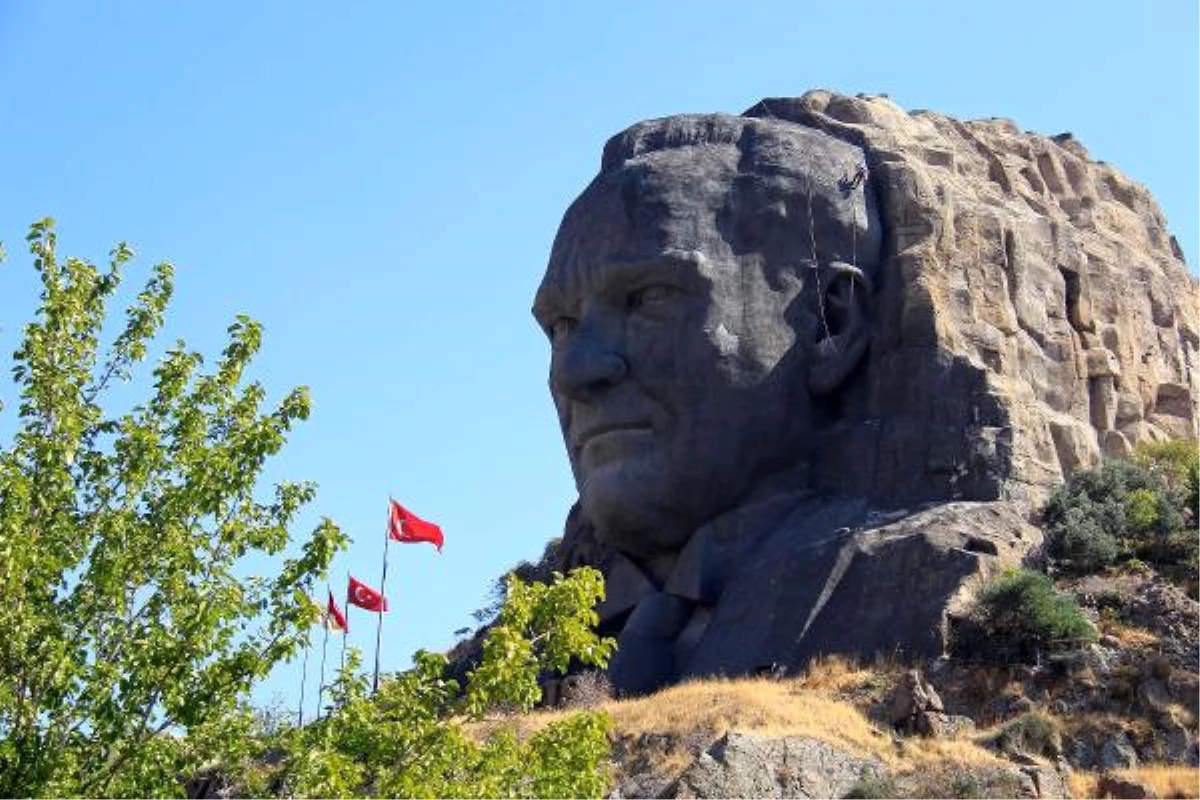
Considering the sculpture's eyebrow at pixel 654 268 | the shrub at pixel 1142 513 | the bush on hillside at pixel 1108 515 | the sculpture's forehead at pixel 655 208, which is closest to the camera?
the bush on hillside at pixel 1108 515

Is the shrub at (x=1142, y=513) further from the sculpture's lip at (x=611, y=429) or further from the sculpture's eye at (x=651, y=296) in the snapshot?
the sculpture's eye at (x=651, y=296)

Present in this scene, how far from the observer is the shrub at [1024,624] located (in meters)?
24.2

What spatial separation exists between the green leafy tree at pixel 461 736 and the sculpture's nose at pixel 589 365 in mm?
12422

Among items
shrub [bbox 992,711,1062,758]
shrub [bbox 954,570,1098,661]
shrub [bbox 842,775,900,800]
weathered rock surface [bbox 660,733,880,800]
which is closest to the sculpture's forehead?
shrub [bbox 954,570,1098,661]

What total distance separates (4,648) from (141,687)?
3.09ft

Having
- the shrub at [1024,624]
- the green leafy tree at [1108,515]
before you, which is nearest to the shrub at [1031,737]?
the shrub at [1024,624]

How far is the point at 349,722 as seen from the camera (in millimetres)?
14945

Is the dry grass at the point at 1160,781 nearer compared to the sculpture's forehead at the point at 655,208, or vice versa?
the dry grass at the point at 1160,781

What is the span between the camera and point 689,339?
28.6 m

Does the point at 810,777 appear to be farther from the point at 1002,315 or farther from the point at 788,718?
the point at 1002,315

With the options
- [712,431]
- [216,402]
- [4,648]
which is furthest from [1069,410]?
[4,648]

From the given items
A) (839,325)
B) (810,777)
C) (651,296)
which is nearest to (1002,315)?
(839,325)

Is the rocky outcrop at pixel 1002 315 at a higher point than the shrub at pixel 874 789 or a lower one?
higher

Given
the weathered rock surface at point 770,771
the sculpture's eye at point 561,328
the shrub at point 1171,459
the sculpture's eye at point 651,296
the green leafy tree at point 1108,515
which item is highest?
the sculpture's eye at point 561,328
